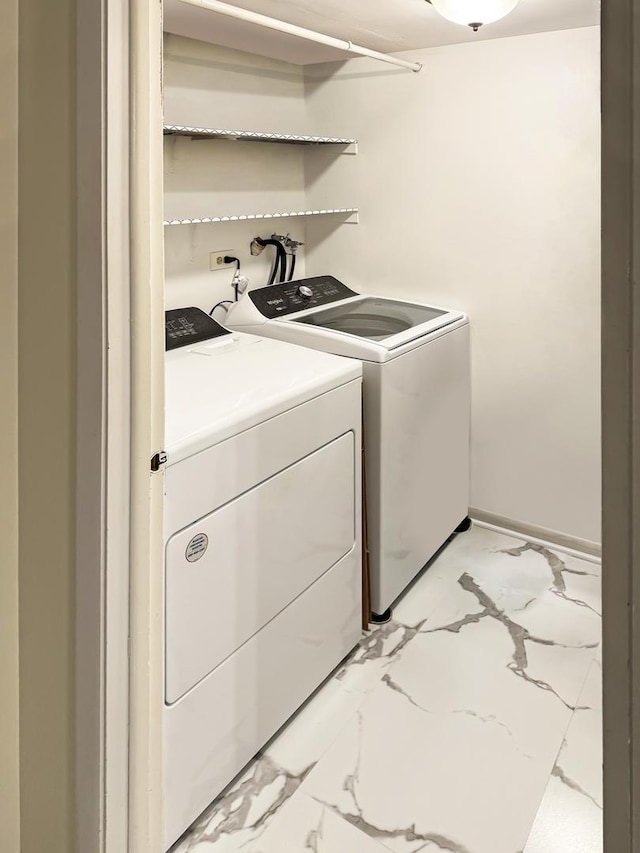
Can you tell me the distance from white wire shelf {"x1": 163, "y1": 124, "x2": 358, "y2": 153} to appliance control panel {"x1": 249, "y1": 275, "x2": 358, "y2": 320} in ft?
1.76

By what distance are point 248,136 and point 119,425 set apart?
5.36 ft

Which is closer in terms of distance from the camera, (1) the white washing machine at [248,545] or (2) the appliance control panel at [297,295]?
(1) the white washing machine at [248,545]

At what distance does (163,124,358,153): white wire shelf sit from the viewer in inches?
82.1

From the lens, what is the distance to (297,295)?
2701 millimetres

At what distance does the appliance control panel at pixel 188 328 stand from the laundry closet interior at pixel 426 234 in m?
0.04

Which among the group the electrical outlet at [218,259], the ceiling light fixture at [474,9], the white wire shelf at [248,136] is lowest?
the electrical outlet at [218,259]

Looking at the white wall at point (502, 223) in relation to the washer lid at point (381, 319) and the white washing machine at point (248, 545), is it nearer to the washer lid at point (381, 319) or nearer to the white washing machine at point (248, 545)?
the washer lid at point (381, 319)

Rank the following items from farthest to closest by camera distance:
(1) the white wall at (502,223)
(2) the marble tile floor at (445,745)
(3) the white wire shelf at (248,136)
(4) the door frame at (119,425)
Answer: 1. (1) the white wall at (502,223)
2. (3) the white wire shelf at (248,136)
3. (2) the marble tile floor at (445,745)
4. (4) the door frame at (119,425)

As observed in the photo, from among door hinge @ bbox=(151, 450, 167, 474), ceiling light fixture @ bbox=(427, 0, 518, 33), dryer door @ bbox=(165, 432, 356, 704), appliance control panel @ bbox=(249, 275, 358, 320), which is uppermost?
ceiling light fixture @ bbox=(427, 0, 518, 33)

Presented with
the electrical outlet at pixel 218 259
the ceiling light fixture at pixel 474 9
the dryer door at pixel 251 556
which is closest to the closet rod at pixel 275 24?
the ceiling light fixture at pixel 474 9

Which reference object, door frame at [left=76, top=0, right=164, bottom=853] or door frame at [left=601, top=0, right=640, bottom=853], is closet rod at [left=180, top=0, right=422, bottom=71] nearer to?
door frame at [left=76, top=0, right=164, bottom=853]

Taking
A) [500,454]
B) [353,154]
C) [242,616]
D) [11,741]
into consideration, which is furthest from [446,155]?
[11,741]

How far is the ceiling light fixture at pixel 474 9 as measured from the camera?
178 cm

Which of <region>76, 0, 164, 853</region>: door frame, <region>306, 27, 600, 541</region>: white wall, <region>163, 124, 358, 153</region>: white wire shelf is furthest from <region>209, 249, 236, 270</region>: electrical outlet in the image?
<region>76, 0, 164, 853</region>: door frame
